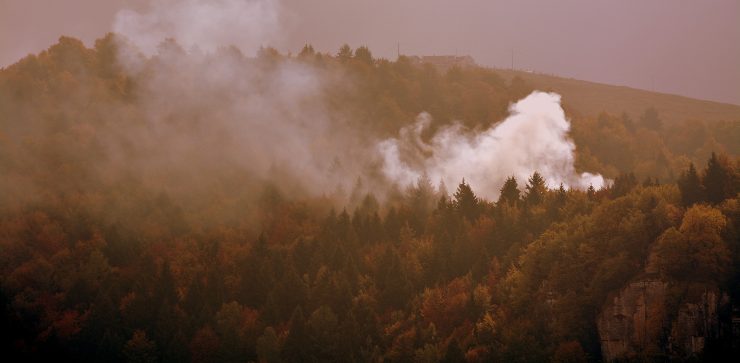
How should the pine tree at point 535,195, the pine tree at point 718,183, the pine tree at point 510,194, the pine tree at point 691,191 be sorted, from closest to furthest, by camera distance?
1. the pine tree at point 691,191
2. the pine tree at point 718,183
3. the pine tree at point 535,195
4. the pine tree at point 510,194

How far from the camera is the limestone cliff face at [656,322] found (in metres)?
96.3

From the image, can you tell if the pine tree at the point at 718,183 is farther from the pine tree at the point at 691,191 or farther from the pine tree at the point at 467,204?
the pine tree at the point at 467,204

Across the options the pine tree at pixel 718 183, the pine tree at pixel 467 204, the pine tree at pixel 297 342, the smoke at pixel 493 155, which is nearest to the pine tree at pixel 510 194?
the pine tree at pixel 467 204

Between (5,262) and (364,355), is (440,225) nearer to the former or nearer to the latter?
(364,355)

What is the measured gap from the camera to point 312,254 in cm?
13425

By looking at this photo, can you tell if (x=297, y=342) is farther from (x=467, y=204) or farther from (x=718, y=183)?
(x=718, y=183)

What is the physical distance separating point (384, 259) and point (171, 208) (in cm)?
4386

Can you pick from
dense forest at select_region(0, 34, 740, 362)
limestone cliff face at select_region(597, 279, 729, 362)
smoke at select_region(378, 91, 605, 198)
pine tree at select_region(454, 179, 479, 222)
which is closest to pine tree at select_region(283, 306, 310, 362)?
dense forest at select_region(0, 34, 740, 362)

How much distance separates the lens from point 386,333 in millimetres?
116562

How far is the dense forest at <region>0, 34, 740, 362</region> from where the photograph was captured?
10444 centimetres

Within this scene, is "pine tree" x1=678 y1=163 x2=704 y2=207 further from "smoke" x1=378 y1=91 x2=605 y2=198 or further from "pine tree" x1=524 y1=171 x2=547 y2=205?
"smoke" x1=378 y1=91 x2=605 y2=198

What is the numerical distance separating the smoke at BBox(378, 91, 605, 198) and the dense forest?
618 cm

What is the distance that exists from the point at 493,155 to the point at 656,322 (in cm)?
8220

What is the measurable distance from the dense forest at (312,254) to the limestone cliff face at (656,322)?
0.22m
